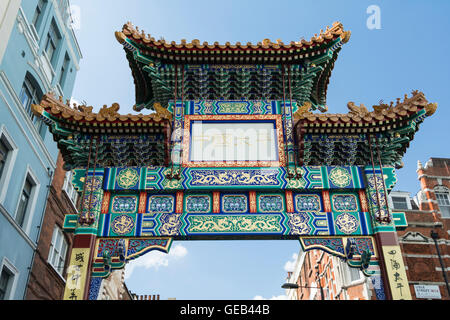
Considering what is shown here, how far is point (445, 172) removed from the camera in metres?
27.3

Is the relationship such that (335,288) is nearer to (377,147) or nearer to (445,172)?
(445,172)

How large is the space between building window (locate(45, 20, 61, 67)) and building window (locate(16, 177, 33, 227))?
6.09 meters

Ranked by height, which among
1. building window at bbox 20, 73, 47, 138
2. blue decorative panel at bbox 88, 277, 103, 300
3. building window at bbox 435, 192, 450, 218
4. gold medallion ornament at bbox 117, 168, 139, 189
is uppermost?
building window at bbox 435, 192, 450, 218

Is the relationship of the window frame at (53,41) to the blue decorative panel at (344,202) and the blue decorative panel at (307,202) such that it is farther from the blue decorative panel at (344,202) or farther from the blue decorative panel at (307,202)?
the blue decorative panel at (344,202)

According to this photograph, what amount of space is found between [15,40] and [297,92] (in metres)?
10.3

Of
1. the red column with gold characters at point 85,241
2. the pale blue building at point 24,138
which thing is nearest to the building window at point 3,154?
the pale blue building at point 24,138

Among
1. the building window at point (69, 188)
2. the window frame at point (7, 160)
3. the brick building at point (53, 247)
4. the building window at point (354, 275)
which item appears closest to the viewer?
the window frame at point (7, 160)

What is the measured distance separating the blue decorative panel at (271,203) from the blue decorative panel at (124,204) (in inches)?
118

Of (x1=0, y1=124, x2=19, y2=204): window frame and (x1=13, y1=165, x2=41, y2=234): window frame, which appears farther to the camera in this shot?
(x1=13, y1=165, x2=41, y2=234): window frame

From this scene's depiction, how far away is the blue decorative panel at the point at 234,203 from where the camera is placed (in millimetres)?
9883

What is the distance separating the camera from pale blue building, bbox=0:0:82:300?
13984 mm

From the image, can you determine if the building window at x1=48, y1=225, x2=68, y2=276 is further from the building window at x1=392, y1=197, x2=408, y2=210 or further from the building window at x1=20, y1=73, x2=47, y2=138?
the building window at x1=392, y1=197, x2=408, y2=210

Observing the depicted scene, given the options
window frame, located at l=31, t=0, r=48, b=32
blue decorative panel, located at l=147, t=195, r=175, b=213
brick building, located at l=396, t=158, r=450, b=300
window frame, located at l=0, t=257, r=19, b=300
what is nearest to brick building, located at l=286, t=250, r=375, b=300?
brick building, located at l=396, t=158, r=450, b=300
